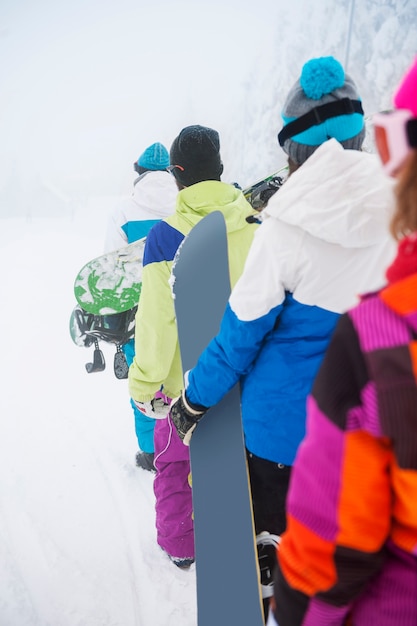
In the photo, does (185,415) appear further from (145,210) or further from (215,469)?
(145,210)

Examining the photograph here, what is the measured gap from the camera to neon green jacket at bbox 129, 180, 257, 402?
5.63ft

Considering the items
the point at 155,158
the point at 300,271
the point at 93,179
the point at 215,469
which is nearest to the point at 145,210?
the point at 155,158

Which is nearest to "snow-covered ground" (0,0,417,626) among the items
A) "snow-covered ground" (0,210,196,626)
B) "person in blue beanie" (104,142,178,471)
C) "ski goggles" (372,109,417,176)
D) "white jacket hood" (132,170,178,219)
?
"snow-covered ground" (0,210,196,626)

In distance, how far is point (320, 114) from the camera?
1196 millimetres

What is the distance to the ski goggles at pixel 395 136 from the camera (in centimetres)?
58

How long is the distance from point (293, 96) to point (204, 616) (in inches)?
52.0

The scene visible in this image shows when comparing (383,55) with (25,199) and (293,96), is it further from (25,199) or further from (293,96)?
(25,199)

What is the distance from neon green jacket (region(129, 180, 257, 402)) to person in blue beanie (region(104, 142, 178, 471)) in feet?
2.60

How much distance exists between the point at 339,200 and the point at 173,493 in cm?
143

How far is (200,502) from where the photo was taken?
5.03 feet

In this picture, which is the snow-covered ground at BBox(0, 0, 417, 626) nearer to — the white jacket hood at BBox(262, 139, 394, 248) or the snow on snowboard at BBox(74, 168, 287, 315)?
the snow on snowboard at BBox(74, 168, 287, 315)

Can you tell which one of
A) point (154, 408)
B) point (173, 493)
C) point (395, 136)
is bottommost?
point (173, 493)

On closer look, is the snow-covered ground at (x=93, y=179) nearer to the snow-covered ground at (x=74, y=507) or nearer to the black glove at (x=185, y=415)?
the snow-covered ground at (x=74, y=507)

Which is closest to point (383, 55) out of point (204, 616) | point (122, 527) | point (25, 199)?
point (122, 527)
